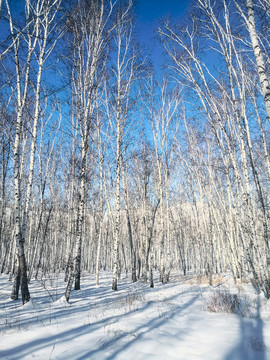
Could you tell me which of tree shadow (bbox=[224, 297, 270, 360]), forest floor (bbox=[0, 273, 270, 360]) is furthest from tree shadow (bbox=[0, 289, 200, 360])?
tree shadow (bbox=[224, 297, 270, 360])

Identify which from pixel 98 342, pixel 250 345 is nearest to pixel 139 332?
pixel 98 342

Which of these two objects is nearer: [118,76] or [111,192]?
[118,76]

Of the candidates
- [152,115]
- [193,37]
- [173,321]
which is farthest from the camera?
[152,115]

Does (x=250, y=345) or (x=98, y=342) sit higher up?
(x=98, y=342)

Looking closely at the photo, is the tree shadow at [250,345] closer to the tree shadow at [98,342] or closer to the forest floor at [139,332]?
the forest floor at [139,332]

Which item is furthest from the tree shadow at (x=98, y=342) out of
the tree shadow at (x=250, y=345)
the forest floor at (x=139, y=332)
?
the tree shadow at (x=250, y=345)

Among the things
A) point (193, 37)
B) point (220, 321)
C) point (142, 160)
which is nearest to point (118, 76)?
point (193, 37)

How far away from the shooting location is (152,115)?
39.0 ft

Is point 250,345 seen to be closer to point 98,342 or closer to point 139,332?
point 139,332

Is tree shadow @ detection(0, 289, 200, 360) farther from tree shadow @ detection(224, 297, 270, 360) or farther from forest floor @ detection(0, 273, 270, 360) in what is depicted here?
tree shadow @ detection(224, 297, 270, 360)

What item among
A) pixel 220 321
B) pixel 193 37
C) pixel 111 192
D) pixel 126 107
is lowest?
pixel 220 321

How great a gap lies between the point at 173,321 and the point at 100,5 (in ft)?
40.1

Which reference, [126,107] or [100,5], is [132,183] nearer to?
[126,107]

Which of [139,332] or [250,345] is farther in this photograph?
[139,332]
